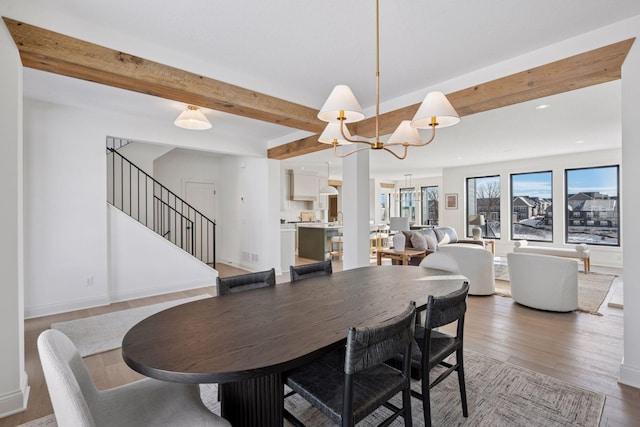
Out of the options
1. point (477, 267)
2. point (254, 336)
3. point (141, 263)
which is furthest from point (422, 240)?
point (254, 336)

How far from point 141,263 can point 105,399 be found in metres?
3.71

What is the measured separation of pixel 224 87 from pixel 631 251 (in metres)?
3.54

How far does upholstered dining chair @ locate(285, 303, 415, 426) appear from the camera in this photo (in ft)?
3.90

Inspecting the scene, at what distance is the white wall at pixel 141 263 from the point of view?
14.3 ft

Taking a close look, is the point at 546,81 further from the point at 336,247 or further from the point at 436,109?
the point at 336,247

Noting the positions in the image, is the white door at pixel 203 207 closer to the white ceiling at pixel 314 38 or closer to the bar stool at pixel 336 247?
the bar stool at pixel 336 247

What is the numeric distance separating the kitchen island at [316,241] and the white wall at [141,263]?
3.20 m

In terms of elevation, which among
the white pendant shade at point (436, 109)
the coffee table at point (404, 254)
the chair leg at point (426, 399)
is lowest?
the chair leg at point (426, 399)

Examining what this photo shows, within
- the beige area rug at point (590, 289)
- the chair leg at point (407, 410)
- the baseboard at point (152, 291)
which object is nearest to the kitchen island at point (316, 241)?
the baseboard at point (152, 291)

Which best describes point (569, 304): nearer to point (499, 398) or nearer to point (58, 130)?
point (499, 398)

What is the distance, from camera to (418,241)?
6234mm

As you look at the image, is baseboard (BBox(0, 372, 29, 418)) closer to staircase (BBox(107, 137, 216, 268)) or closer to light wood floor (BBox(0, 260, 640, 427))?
light wood floor (BBox(0, 260, 640, 427))

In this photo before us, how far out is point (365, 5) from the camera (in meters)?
2.06

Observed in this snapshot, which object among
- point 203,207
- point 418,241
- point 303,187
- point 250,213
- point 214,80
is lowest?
point 418,241
